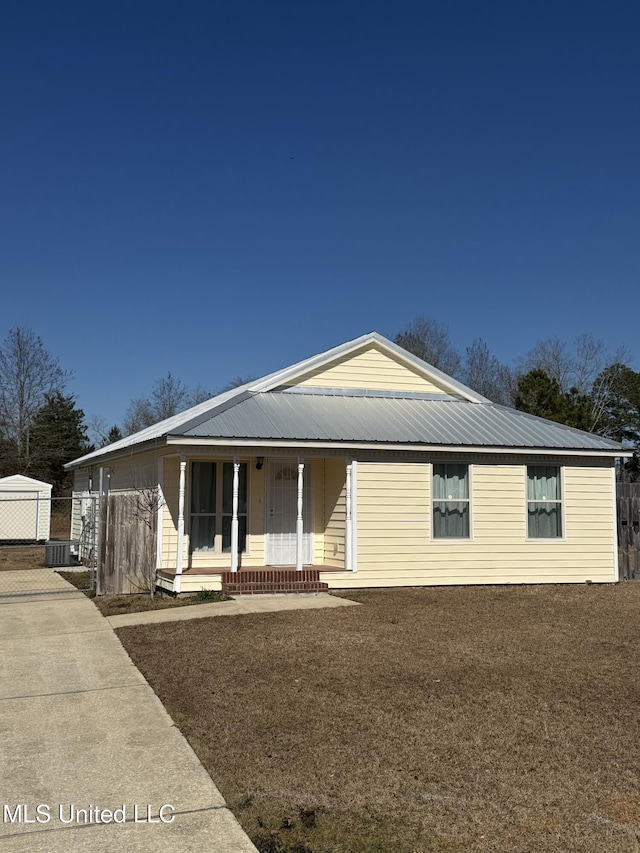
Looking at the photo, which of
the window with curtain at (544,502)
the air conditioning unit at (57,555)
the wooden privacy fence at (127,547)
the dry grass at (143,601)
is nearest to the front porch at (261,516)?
the wooden privacy fence at (127,547)

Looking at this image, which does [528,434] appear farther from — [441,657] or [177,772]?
[177,772]

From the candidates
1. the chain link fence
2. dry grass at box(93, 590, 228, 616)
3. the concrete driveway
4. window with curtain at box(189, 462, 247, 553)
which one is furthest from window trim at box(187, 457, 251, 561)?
the concrete driveway

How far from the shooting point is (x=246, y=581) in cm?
1358

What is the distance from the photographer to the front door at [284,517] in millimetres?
15469

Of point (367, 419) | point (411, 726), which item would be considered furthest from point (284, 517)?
point (411, 726)

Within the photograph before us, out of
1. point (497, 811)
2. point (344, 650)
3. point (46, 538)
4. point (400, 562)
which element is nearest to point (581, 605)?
point (400, 562)

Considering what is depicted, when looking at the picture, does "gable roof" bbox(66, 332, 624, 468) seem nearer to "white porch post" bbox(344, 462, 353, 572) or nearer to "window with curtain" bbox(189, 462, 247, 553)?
"white porch post" bbox(344, 462, 353, 572)

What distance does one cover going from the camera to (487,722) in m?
6.04

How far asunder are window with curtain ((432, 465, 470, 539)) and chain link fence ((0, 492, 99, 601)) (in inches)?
265

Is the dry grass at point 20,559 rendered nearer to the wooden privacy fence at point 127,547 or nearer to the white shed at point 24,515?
the white shed at point 24,515

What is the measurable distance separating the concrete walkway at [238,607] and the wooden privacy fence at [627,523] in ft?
22.9

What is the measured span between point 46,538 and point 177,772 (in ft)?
81.2

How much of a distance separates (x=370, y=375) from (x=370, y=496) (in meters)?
3.76

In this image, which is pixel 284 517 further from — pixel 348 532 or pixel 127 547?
pixel 127 547
